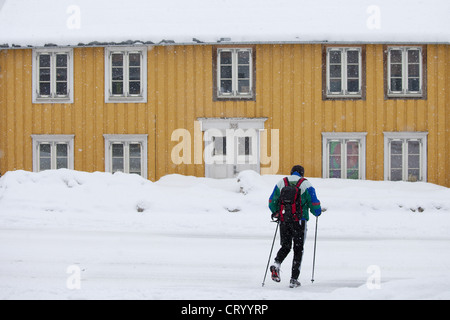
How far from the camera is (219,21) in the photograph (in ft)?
52.5

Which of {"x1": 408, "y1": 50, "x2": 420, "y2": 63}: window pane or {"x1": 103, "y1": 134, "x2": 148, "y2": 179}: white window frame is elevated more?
{"x1": 408, "y1": 50, "x2": 420, "y2": 63}: window pane

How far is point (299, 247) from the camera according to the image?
6418 mm

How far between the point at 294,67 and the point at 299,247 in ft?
33.9

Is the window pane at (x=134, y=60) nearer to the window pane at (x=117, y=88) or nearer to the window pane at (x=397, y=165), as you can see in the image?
the window pane at (x=117, y=88)

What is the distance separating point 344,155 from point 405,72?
3.64 meters

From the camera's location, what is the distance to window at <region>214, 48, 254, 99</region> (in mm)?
15664

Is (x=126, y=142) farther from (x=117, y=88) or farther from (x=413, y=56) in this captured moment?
(x=413, y=56)

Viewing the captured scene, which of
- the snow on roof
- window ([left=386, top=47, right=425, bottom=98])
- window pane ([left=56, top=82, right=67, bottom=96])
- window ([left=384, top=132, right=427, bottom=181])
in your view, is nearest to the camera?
the snow on roof

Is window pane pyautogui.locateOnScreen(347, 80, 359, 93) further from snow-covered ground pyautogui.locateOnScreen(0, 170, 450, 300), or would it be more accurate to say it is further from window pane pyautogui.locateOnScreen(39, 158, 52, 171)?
window pane pyautogui.locateOnScreen(39, 158, 52, 171)

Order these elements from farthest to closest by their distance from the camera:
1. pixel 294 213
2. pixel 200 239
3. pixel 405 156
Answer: pixel 405 156
pixel 200 239
pixel 294 213

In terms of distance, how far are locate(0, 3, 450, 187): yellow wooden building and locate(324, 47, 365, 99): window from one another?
4 centimetres

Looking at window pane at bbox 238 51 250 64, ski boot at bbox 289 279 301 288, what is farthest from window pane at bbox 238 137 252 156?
ski boot at bbox 289 279 301 288

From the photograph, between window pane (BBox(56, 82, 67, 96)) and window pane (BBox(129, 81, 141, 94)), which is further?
window pane (BBox(56, 82, 67, 96))

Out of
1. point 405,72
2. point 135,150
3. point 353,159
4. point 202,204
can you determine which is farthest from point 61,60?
point 405,72
